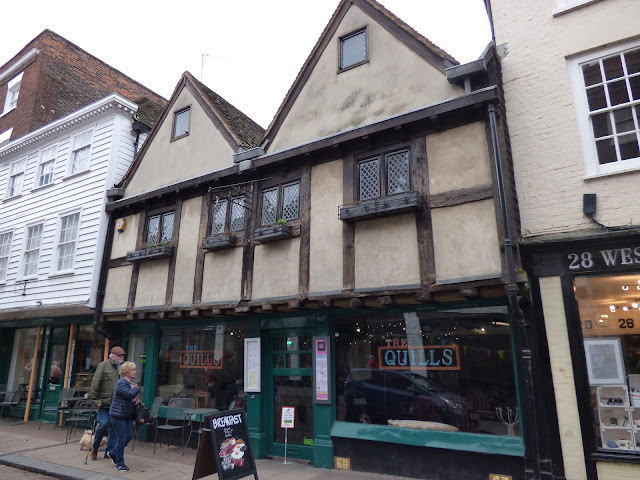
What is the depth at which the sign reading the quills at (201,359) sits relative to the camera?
10016 millimetres

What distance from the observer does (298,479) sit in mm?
7094

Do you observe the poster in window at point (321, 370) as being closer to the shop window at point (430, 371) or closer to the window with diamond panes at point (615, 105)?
the shop window at point (430, 371)

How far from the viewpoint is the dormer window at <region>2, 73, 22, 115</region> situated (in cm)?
1770

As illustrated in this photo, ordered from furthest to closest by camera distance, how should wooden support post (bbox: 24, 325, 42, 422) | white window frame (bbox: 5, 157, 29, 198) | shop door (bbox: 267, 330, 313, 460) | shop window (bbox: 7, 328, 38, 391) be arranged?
1. white window frame (bbox: 5, 157, 29, 198)
2. shop window (bbox: 7, 328, 38, 391)
3. wooden support post (bbox: 24, 325, 42, 422)
4. shop door (bbox: 267, 330, 313, 460)

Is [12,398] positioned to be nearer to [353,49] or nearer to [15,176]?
[15,176]

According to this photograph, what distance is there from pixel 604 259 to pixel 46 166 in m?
15.5

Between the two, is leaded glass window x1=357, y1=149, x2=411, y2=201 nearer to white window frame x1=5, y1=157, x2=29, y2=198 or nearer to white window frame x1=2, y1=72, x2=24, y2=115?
white window frame x1=5, y1=157, x2=29, y2=198

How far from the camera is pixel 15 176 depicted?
617 inches

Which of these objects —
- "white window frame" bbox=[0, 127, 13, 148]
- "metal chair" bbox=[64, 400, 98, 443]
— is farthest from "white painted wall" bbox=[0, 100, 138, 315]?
"white window frame" bbox=[0, 127, 13, 148]

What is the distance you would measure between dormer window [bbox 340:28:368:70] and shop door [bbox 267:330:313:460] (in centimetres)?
536

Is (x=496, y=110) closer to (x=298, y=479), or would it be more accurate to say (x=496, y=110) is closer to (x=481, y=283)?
(x=481, y=283)

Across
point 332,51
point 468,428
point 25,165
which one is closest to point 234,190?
point 332,51

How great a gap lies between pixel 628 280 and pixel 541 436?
2.48m

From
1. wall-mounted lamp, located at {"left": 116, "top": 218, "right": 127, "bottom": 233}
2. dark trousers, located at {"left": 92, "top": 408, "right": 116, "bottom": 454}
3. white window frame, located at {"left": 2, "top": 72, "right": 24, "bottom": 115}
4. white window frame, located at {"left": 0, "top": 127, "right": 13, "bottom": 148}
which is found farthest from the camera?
white window frame, located at {"left": 2, "top": 72, "right": 24, "bottom": 115}
